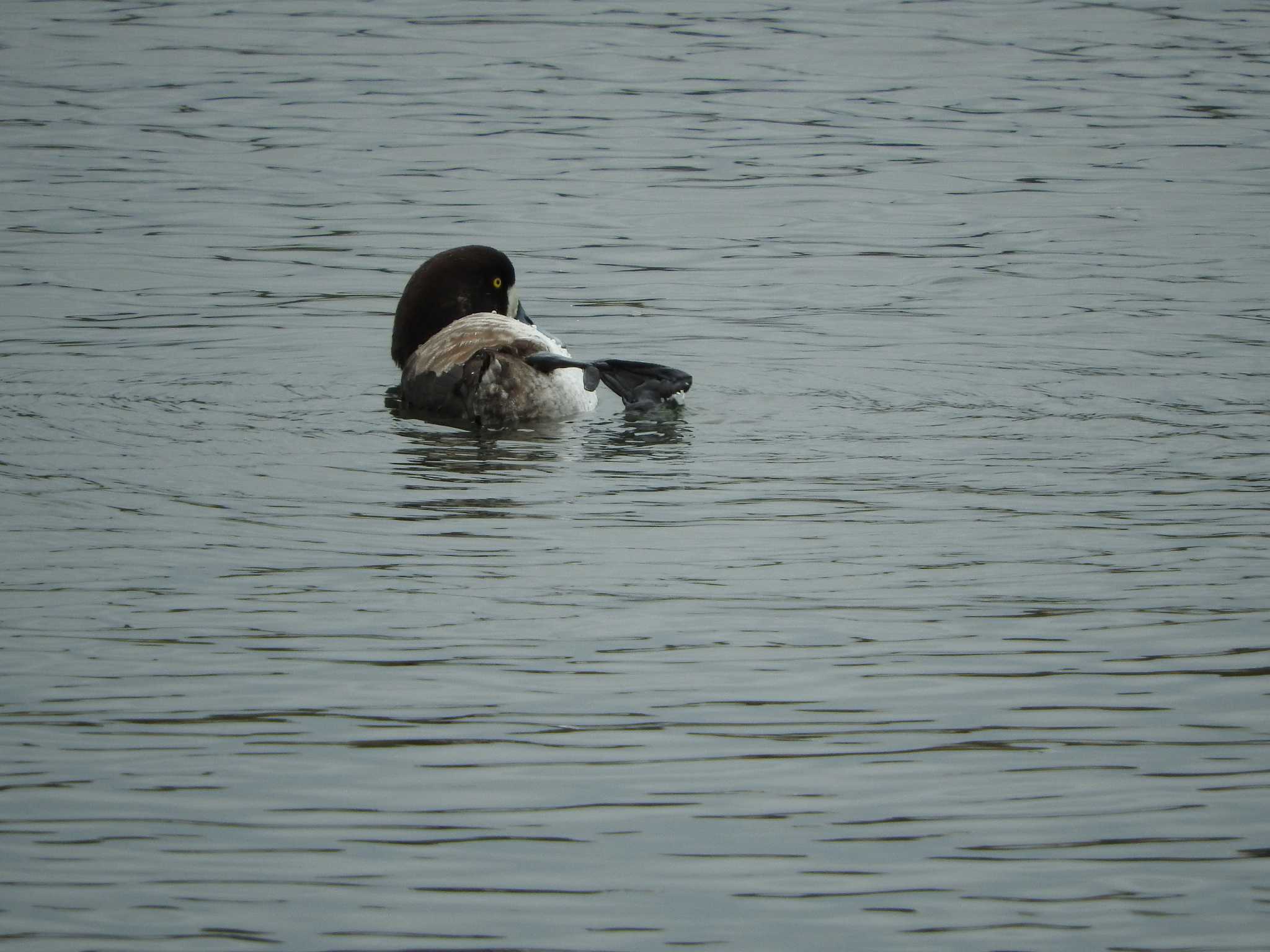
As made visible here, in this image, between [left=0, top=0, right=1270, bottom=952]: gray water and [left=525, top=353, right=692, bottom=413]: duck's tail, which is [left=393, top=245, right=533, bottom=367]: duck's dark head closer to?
[left=0, top=0, right=1270, bottom=952]: gray water

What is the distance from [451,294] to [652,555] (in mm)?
4357

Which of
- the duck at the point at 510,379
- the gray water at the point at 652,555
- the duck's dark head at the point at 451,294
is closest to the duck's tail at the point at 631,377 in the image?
the duck at the point at 510,379

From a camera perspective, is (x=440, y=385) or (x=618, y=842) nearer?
(x=618, y=842)

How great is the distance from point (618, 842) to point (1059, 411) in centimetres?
576

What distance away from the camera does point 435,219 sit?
15984 mm

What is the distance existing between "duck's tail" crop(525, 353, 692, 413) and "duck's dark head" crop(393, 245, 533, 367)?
4.36 feet

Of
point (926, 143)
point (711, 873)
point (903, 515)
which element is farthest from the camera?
point (926, 143)

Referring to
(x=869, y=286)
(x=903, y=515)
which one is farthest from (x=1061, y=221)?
(x=903, y=515)

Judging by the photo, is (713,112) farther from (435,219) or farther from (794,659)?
(794,659)

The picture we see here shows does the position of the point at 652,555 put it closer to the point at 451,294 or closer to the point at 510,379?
the point at 510,379

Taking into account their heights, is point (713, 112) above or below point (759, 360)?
above

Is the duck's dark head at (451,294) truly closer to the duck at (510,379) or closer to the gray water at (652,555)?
the duck at (510,379)

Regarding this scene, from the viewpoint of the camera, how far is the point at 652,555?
774 cm

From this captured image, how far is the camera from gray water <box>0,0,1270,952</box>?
16.6 feet
